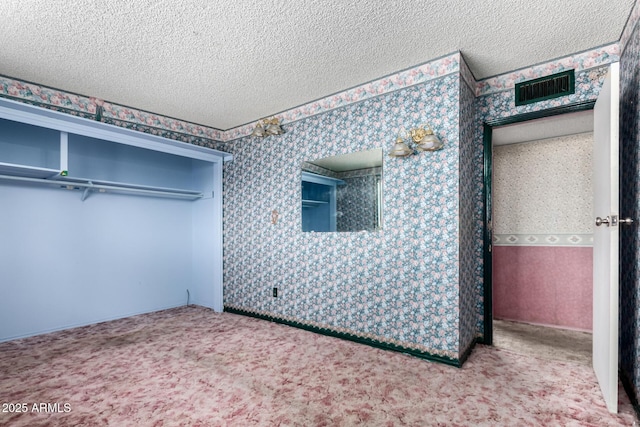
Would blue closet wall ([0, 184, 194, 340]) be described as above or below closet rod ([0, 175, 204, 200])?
below

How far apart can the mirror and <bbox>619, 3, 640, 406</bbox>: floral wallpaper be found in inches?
69.6

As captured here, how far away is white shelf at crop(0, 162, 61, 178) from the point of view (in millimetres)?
2989

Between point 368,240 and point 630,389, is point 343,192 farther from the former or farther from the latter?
point 630,389

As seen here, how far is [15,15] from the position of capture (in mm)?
2189

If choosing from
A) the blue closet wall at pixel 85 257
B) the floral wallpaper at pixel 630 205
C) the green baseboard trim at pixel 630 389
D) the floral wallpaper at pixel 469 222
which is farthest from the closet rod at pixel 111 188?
the green baseboard trim at pixel 630 389

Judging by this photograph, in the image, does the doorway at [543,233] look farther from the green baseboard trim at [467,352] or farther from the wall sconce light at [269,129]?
the wall sconce light at [269,129]

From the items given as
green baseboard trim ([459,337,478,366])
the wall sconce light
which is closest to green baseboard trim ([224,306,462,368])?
green baseboard trim ([459,337,478,366])

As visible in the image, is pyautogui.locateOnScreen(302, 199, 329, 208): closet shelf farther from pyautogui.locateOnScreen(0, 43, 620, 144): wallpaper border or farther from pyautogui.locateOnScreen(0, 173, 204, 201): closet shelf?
pyautogui.locateOnScreen(0, 173, 204, 201): closet shelf

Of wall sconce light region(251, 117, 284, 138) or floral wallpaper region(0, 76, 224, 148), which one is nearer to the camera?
floral wallpaper region(0, 76, 224, 148)

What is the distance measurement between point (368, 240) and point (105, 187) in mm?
3175

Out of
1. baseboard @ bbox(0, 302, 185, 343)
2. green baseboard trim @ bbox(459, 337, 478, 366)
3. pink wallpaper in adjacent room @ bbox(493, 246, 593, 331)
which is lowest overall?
baseboard @ bbox(0, 302, 185, 343)

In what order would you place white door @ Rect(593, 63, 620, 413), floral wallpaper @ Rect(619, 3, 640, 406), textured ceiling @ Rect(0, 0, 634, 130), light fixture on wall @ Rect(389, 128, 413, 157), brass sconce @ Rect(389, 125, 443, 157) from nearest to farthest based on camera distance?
white door @ Rect(593, 63, 620, 413) → floral wallpaper @ Rect(619, 3, 640, 406) → textured ceiling @ Rect(0, 0, 634, 130) → brass sconce @ Rect(389, 125, 443, 157) → light fixture on wall @ Rect(389, 128, 413, 157)

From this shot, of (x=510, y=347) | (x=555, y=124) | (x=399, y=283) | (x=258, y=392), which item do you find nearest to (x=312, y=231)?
(x=399, y=283)

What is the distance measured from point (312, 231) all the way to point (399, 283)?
3.85 feet
